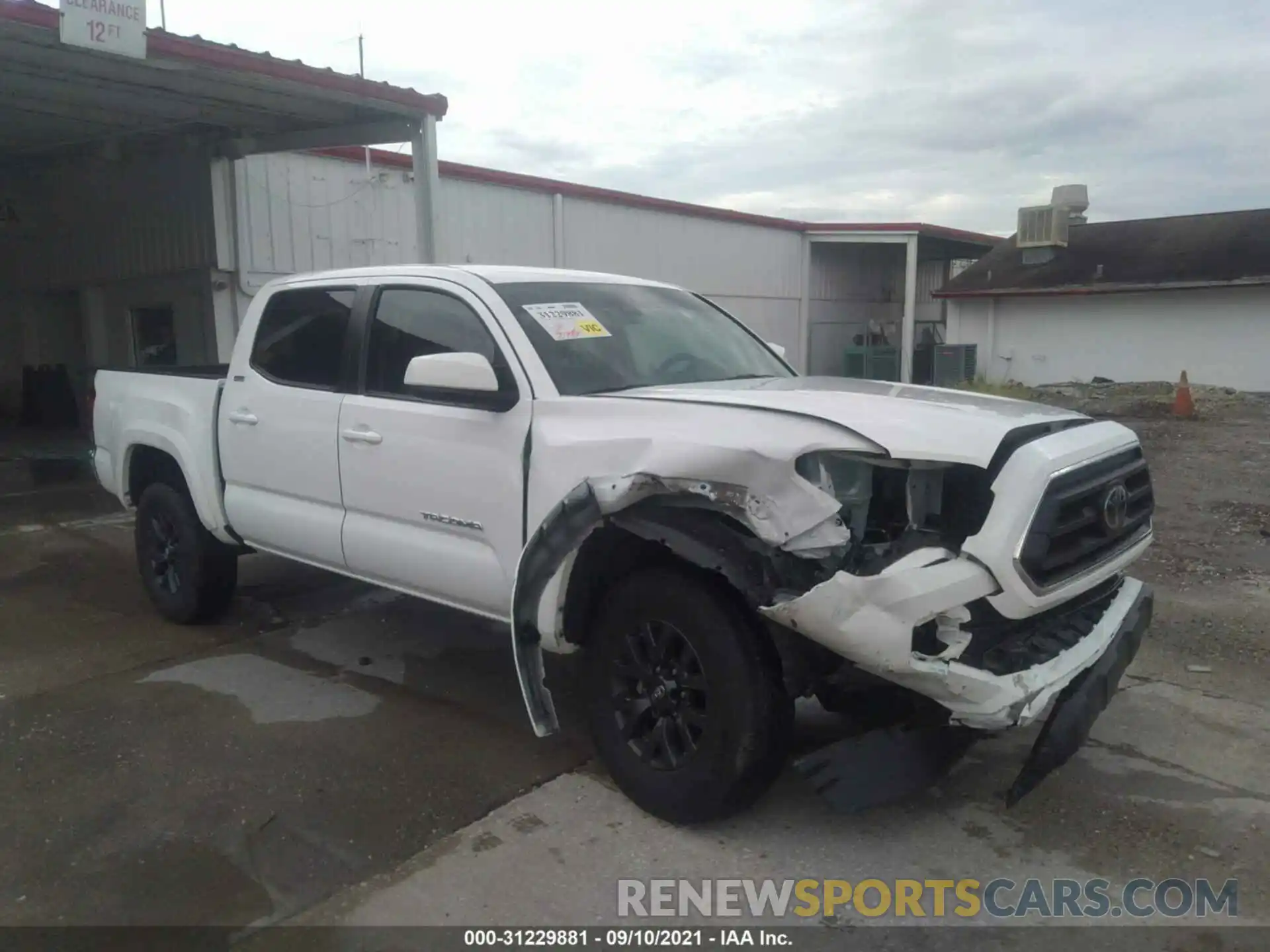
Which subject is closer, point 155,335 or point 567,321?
point 567,321

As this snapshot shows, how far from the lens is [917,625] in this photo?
288cm

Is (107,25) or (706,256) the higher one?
(107,25)

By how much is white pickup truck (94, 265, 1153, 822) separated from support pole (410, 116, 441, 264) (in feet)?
17.3

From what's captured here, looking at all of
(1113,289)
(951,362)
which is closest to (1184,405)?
(951,362)

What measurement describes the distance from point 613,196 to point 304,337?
1217 centimetres

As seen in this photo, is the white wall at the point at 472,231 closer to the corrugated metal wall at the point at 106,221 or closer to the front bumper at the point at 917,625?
the corrugated metal wall at the point at 106,221

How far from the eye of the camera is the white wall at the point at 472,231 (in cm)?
1217

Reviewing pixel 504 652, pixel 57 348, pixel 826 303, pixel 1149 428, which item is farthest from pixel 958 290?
Result: pixel 504 652

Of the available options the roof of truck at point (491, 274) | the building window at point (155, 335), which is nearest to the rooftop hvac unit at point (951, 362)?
the building window at point (155, 335)

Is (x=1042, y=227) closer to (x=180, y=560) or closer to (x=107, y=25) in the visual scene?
(x=107, y=25)

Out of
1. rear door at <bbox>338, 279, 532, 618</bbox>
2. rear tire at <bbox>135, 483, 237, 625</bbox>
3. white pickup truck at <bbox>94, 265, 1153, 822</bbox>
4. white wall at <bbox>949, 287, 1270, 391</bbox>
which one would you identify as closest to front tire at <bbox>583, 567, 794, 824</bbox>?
white pickup truck at <bbox>94, 265, 1153, 822</bbox>

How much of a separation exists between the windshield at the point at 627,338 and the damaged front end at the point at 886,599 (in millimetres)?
735

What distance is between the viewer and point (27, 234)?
15.4 metres

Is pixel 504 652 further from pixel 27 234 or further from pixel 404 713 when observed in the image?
pixel 27 234
